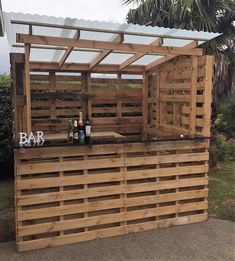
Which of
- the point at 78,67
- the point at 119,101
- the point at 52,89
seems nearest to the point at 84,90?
the point at 78,67

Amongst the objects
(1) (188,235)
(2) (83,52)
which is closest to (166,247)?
(1) (188,235)

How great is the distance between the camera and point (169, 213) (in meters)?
3.75

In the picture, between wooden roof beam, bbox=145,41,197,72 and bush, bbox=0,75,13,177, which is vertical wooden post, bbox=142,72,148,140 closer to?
wooden roof beam, bbox=145,41,197,72

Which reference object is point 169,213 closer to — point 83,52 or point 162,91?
point 162,91

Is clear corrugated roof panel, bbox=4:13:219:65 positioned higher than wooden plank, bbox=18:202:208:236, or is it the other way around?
clear corrugated roof panel, bbox=4:13:219:65

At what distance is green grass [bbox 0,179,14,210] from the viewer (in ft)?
14.7

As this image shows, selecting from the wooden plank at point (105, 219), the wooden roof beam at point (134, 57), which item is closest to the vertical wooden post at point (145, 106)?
the wooden roof beam at point (134, 57)

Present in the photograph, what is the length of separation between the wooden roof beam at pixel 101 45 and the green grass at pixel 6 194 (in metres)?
2.50

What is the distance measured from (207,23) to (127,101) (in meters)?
2.97

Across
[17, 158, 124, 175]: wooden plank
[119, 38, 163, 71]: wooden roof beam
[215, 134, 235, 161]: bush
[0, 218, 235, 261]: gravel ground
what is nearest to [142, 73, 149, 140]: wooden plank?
[119, 38, 163, 71]: wooden roof beam

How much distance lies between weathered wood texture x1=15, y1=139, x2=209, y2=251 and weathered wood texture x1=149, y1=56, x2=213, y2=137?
0.35m

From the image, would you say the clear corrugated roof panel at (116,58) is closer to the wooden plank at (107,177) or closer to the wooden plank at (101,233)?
the wooden plank at (107,177)

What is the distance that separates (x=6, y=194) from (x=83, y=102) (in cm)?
205

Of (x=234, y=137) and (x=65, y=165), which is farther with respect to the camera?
(x=234, y=137)
